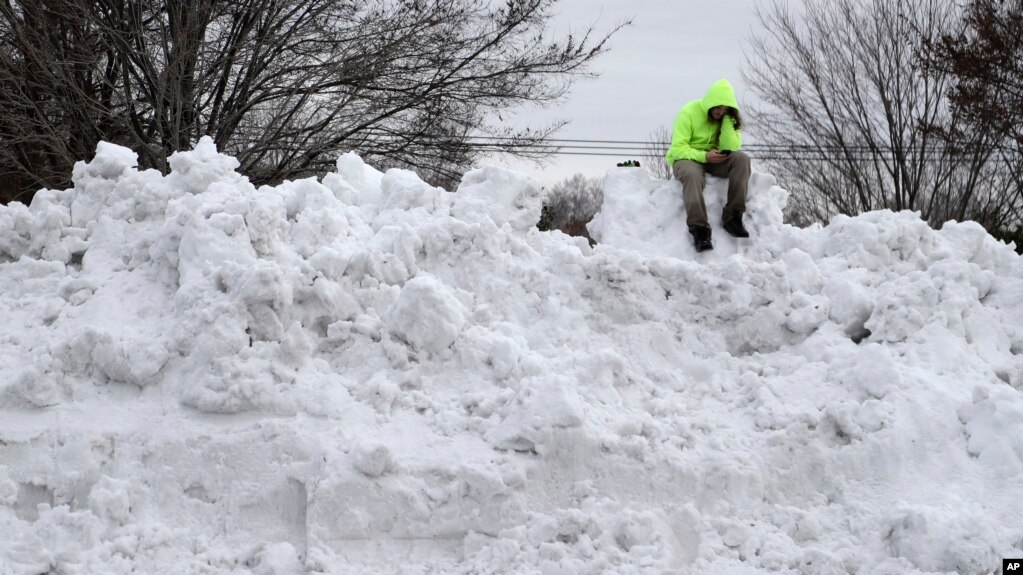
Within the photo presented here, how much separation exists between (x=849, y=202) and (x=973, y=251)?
9460 mm

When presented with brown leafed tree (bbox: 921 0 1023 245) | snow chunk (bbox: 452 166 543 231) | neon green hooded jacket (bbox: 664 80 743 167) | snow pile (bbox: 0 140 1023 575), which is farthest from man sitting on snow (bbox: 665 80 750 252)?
brown leafed tree (bbox: 921 0 1023 245)

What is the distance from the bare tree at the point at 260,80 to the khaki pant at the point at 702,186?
5.57m

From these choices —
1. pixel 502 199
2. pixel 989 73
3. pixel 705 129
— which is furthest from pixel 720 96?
pixel 989 73

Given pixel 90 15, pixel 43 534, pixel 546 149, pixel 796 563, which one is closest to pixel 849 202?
pixel 546 149

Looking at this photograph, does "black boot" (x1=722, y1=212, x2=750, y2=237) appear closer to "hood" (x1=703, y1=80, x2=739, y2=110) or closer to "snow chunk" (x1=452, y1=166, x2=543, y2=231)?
"hood" (x1=703, y1=80, x2=739, y2=110)

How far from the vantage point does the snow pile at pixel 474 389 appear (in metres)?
4.45

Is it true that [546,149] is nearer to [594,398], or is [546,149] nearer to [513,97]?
[513,97]

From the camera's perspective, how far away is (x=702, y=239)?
6434 millimetres

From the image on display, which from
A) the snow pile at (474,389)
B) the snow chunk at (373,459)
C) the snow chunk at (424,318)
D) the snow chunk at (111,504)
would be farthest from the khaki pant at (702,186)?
the snow chunk at (111,504)

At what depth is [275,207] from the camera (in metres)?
5.80

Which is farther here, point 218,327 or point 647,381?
point 647,381

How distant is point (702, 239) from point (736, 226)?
26 cm

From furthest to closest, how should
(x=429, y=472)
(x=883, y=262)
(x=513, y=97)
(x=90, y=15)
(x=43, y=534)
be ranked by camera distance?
(x=513, y=97), (x=90, y=15), (x=883, y=262), (x=429, y=472), (x=43, y=534)

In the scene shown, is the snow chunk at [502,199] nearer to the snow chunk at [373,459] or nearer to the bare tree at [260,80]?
the snow chunk at [373,459]
